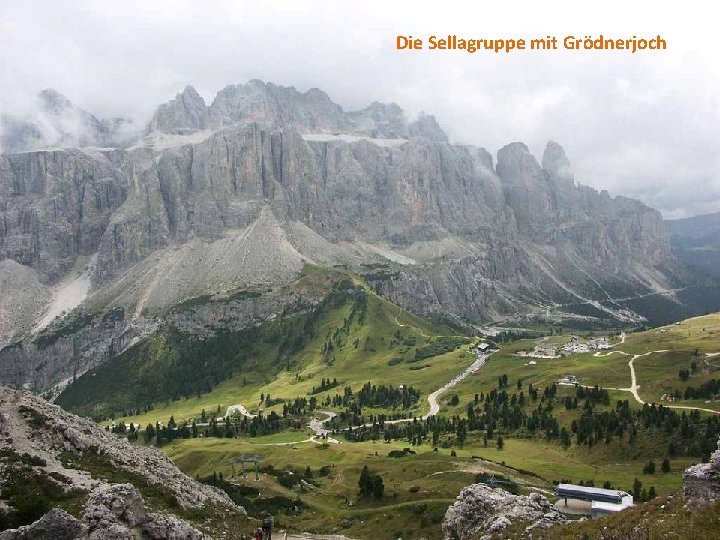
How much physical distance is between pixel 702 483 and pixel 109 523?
156 ft

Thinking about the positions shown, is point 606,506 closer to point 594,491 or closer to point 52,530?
point 594,491

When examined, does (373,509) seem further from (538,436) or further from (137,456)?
(538,436)

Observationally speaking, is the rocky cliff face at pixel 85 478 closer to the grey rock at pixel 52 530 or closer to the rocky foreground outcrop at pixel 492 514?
the grey rock at pixel 52 530

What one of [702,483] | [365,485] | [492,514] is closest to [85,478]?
[492,514]

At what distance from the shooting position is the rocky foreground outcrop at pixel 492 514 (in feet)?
181

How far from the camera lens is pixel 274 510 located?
365 feet

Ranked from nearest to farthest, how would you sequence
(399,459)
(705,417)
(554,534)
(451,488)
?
1. (554,534)
2. (451,488)
3. (399,459)
4. (705,417)

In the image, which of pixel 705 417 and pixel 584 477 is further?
pixel 705 417

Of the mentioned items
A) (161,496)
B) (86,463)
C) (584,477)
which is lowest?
(584,477)

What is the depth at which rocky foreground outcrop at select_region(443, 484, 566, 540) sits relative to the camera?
55.2 meters

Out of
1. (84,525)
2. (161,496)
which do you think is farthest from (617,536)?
(161,496)

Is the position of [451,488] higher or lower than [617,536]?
lower

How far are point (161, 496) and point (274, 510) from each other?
47.4 metres

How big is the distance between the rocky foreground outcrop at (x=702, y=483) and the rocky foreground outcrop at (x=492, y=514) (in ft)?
42.6
